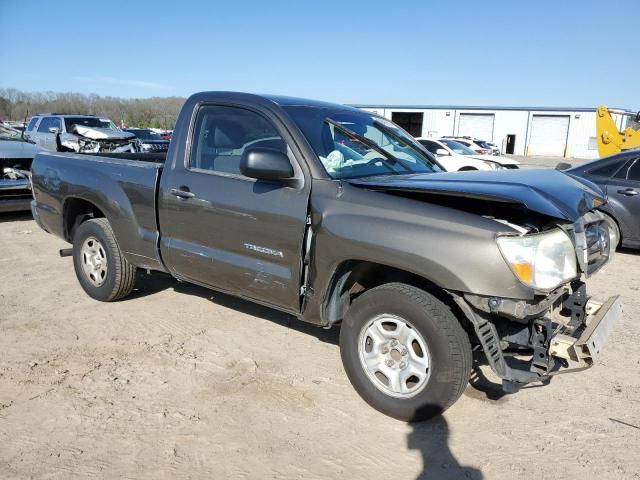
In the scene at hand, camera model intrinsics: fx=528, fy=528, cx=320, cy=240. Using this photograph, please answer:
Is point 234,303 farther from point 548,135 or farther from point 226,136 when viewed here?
point 548,135

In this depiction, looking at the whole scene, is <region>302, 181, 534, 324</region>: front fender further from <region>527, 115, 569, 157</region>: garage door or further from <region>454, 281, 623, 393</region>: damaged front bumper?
<region>527, 115, 569, 157</region>: garage door

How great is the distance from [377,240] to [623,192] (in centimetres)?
568

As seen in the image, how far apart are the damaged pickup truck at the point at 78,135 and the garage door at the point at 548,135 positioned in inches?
1675

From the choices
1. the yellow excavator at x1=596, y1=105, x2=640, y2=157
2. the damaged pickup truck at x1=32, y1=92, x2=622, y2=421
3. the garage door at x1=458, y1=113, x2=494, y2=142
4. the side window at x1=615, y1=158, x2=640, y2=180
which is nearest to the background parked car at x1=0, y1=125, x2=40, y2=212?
the damaged pickup truck at x1=32, y1=92, x2=622, y2=421

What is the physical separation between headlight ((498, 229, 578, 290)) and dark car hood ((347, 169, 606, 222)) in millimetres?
141

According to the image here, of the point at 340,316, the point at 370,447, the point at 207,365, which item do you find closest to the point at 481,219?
the point at 340,316

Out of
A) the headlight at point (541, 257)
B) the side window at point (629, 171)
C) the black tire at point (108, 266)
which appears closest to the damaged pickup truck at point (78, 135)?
the black tire at point (108, 266)

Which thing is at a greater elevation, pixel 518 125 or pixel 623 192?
pixel 518 125

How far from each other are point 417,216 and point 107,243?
122 inches

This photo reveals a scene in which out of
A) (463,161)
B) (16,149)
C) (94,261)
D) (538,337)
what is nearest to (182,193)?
(94,261)

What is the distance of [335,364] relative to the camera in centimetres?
396

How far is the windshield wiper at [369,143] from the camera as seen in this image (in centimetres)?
390

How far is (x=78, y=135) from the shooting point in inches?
591

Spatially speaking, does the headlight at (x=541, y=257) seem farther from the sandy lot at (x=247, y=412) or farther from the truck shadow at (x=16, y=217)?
the truck shadow at (x=16, y=217)
